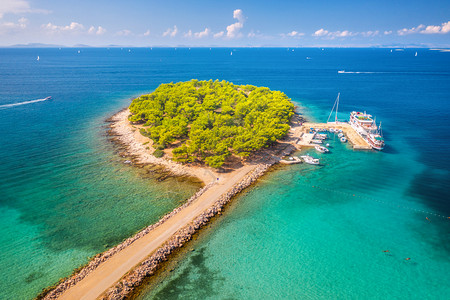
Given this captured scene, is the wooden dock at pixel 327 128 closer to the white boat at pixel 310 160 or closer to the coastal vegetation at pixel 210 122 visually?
the coastal vegetation at pixel 210 122

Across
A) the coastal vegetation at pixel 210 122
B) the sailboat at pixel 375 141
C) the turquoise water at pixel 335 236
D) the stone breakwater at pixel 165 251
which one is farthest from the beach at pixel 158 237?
the sailboat at pixel 375 141

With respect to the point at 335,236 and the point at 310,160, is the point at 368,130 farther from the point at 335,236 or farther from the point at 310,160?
the point at 335,236

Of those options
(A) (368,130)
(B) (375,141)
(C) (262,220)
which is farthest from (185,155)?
(A) (368,130)

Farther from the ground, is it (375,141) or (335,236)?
(375,141)

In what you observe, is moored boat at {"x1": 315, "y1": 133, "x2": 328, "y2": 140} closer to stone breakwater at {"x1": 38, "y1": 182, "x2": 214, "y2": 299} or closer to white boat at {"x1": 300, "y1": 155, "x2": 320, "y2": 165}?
white boat at {"x1": 300, "y1": 155, "x2": 320, "y2": 165}

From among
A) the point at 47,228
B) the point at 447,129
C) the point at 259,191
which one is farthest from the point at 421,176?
the point at 47,228

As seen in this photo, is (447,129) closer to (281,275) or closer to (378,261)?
(378,261)

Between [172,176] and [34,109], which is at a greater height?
[34,109]
